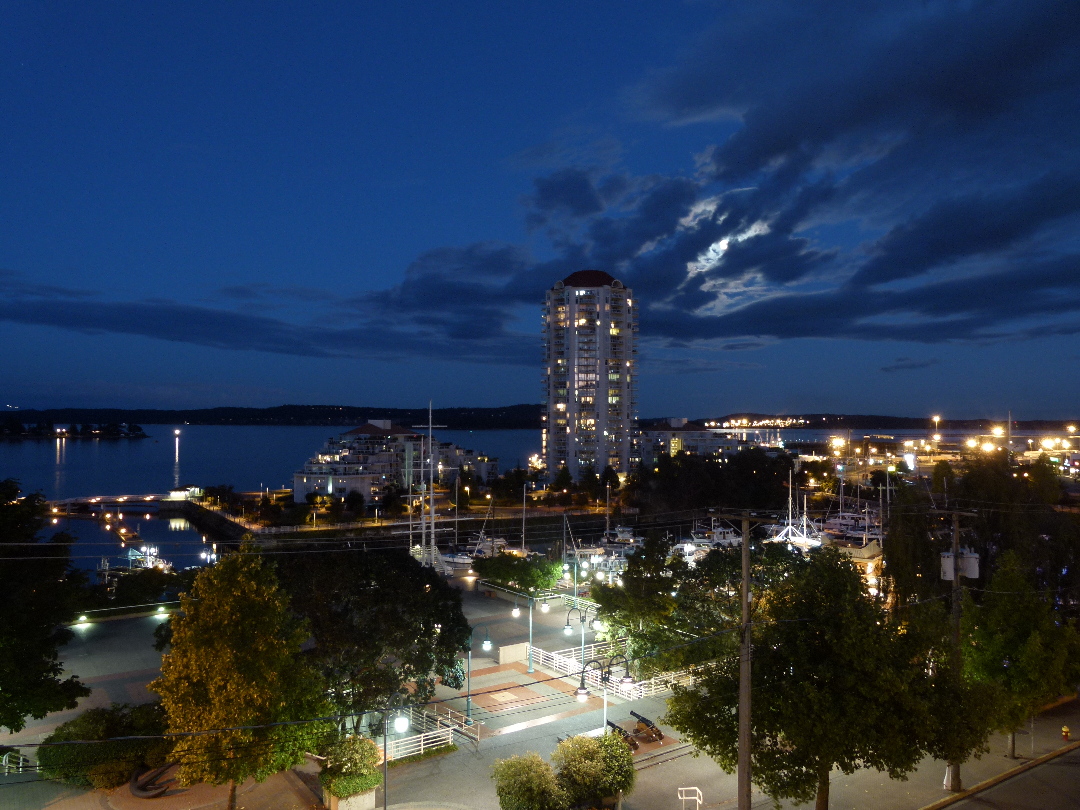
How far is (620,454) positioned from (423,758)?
218 ft

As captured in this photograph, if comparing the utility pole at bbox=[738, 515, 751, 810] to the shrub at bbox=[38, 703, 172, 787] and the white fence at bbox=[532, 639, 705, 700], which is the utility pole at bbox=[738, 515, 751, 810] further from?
the shrub at bbox=[38, 703, 172, 787]

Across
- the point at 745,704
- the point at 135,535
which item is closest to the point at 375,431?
the point at 135,535

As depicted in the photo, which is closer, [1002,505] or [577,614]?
[1002,505]

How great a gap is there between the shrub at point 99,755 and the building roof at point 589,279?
70869mm

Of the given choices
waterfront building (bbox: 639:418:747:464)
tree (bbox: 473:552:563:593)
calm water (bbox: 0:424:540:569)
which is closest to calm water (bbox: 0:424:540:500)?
calm water (bbox: 0:424:540:569)

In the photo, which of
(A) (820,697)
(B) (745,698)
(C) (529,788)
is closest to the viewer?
(B) (745,698)

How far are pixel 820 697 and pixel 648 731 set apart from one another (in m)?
5.77

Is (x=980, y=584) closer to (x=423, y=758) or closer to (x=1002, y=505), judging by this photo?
(x=1002, y=505)

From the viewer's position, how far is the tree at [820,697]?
30.5 ft

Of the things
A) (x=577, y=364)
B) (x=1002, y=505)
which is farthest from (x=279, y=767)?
(x=577, y=364)

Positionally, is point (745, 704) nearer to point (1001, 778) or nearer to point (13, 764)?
point (1001, 778)

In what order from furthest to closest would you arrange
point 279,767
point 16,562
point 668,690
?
point 668,690, point 16,562, point 279,767

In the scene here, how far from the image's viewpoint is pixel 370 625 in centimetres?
1290

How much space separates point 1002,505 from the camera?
21047 millimetres
